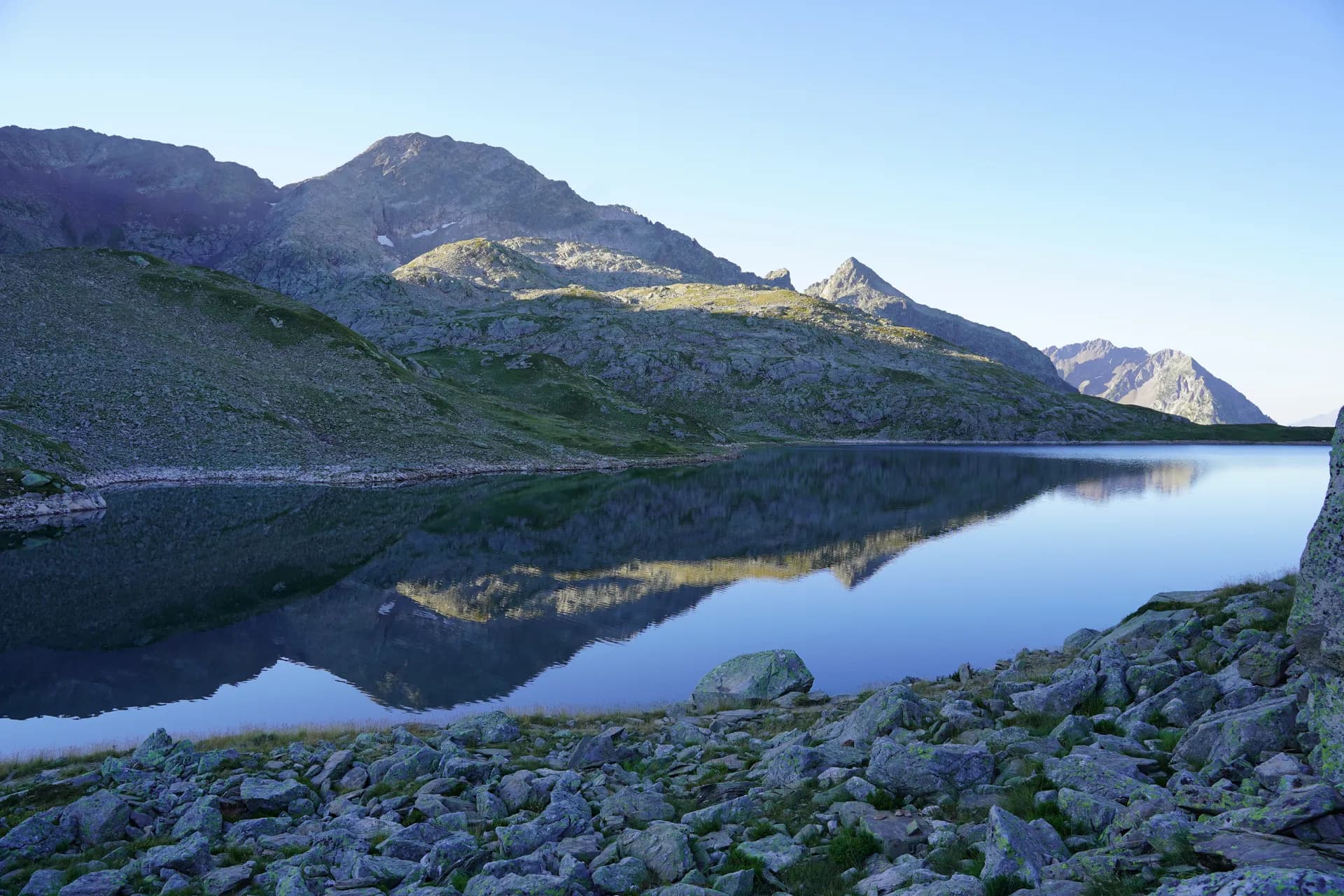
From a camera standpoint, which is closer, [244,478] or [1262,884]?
[1262,884]

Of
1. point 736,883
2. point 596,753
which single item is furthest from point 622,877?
point 596,753

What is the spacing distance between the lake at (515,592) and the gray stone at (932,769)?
60.0 feet

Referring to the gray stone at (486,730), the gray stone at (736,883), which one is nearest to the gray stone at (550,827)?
the gray stone at (736,883)

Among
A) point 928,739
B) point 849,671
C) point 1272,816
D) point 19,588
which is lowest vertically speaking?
point 19,588

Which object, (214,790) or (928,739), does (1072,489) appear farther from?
(214,790)

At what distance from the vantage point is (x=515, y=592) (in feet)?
167

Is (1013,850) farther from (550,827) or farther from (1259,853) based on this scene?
(550,827)

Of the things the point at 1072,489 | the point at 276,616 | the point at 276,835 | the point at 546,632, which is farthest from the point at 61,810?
the point at 1072,489

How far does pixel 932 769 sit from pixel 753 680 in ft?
52.3

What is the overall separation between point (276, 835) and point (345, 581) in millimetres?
39451

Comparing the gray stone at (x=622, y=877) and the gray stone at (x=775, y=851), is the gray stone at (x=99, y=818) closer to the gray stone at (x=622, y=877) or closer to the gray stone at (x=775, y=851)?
the gray stone at (x=622, y=877)

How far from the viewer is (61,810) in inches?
655

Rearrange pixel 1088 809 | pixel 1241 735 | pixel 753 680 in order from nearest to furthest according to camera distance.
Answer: pixel 1088 809 → pixel 1241 735 → pixel 753 680

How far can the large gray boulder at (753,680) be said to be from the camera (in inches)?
1135
